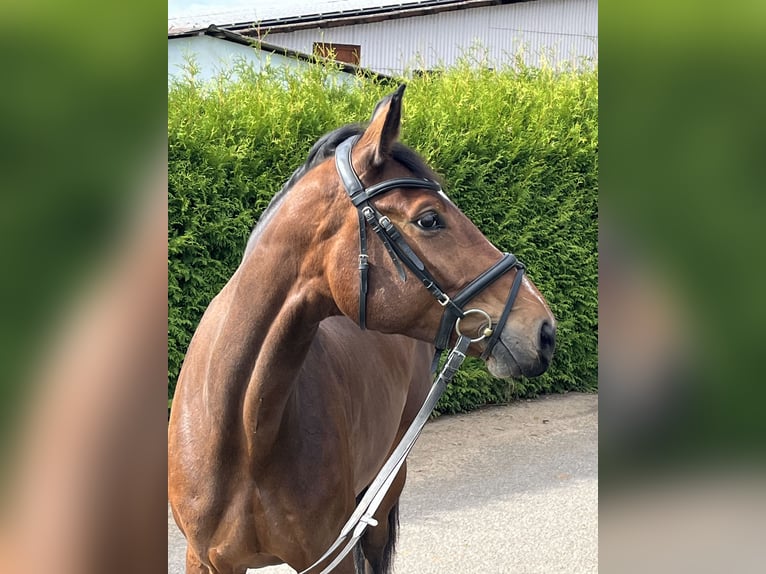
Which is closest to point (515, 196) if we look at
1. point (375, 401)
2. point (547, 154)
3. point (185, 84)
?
point (547, 154)

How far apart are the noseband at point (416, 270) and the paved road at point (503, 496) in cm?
242

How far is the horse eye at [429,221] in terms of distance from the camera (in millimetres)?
1825

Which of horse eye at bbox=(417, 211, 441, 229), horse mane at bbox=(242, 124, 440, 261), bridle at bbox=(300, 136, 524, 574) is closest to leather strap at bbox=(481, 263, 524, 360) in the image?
bridle at bbox=(300, 136, 524, 574)

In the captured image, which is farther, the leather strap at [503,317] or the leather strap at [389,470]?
the leather strap at [389,470]

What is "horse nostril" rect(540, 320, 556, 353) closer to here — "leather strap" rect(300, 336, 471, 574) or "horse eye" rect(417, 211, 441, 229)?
"leather strap" rect(300, 336, 471, 574)

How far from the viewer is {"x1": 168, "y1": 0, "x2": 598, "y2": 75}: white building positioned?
47.3ft

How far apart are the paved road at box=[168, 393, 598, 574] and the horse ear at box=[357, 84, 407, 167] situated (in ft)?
8.39

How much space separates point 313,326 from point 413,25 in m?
15.0

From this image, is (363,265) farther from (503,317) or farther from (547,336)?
(547,336)
